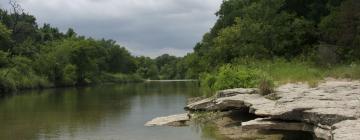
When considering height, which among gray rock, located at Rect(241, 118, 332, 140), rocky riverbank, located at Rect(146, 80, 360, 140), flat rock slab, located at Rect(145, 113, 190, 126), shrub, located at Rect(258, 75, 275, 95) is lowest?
flat rock slab, located at Rect(145, 113, 190, 126)

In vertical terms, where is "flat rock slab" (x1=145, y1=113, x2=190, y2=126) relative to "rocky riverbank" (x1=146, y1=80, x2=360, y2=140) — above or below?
below

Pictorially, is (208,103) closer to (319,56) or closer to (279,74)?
(279,74)

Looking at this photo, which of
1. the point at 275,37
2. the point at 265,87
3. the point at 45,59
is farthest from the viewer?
the point at 45,59

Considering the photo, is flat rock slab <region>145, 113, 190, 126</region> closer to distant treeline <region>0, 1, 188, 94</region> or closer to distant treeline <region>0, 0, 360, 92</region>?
distant treeline <region>0, 0, 360, 92</region>

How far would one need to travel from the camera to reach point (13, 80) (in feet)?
243

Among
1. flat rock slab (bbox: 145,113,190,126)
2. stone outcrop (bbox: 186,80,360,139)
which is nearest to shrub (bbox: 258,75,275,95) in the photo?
stone outcrop (bbox: 186,80,360,139)

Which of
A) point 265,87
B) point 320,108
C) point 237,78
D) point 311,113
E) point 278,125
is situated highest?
point 237,78

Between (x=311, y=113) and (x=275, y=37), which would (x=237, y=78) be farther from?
(x=275, y=37)

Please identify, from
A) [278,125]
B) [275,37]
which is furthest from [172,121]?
[275,37]

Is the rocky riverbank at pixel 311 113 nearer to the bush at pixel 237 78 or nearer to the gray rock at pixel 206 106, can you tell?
the gray rock at pixel 206 106

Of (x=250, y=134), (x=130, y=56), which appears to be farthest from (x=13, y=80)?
(x=130, y=56)

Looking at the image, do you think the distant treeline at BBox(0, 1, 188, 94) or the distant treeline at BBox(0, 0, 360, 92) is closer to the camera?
the distant treeline at BBox(0, 0, 360, 92)

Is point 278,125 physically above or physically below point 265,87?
below

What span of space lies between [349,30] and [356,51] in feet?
5.62
